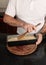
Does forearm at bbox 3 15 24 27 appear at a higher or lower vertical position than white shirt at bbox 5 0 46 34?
lower

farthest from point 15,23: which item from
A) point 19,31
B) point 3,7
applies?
point 3,7

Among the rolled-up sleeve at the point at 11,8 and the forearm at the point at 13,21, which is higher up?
the rolled-up sleeve at the point at 11,8

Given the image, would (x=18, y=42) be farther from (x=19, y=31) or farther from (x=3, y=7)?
(x=3, y=7)

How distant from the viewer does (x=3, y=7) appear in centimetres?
207

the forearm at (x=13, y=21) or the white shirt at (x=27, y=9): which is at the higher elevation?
the white shirt at (x=27, y=9)

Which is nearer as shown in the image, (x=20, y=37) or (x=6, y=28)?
(x=20, y=37)

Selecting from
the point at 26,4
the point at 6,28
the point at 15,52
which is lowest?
the point at 6,28

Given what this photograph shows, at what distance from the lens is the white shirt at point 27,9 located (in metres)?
1.18

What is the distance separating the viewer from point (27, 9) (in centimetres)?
119

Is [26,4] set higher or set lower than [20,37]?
higher

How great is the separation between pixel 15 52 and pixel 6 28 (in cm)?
115

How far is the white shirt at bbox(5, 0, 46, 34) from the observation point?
1.18 m

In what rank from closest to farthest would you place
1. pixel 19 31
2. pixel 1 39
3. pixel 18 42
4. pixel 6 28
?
1. pixel 18 42
2. pixel 1 39
3. pixel 19 31
4. pixel 6 28

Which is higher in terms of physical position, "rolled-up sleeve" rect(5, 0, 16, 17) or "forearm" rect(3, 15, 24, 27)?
"rolled-up sleeve" rect(5, 0, 16, 17)
